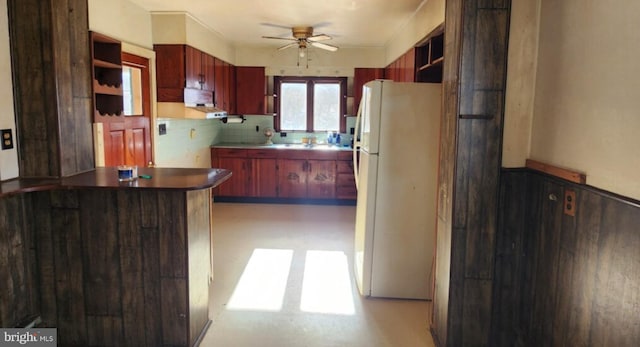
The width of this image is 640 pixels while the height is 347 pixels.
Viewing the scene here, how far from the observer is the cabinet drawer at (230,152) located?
6.27m

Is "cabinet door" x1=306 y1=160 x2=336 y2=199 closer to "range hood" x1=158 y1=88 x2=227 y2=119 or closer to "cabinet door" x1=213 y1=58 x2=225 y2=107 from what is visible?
"cabinet door" x1=213 y1=58 x2=225 y2=107

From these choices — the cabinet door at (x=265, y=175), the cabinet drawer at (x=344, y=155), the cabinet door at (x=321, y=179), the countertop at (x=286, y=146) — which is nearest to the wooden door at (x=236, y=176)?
the cabinet door at (x=265, y=175)

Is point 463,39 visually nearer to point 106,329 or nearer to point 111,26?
point 106,329

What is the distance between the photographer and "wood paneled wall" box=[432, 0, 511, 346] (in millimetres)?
2174

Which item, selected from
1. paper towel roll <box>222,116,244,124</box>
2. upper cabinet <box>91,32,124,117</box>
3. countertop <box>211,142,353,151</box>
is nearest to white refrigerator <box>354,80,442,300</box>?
upper cabinet <box>91,32,124,117</box>

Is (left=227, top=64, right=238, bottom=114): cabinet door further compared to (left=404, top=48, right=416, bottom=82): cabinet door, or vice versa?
(left=227, top=64, right=238, bottom=114): cabinet door

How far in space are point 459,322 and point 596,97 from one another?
4.45 feet

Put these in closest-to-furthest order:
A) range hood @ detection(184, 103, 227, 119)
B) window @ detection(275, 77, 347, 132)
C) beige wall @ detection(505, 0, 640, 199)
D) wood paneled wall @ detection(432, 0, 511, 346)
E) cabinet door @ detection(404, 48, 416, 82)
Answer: beige wall @ detection(505, 0, 640, 199), wood paneled wall @ detection(432, 0, 511, 346), cabinet door @ detection(404, 48, 416, 82), range hood @ detection(184, 103, 227, 119), window @ detection(275, 77, 347, 132)

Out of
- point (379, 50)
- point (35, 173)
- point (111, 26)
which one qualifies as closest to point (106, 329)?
point (35, 173)

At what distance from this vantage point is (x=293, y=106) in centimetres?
684

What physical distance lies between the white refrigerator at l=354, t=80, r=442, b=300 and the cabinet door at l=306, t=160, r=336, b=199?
2905mm

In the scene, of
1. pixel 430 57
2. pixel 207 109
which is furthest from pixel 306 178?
pixel 430 57

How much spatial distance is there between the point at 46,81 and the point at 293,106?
459 cm

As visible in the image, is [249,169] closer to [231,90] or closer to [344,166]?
[231,90]
